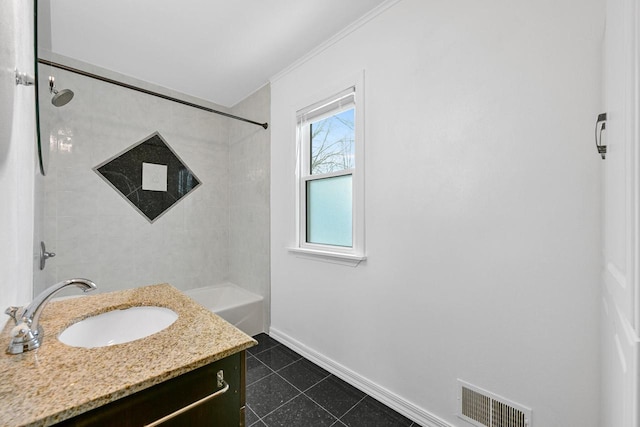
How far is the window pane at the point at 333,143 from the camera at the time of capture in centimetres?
204

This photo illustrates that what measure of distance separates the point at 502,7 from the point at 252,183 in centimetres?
237

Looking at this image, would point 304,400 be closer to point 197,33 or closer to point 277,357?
point 277,357

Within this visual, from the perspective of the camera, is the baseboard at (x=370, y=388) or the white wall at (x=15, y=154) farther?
the baseboard at (x=370, y=388)

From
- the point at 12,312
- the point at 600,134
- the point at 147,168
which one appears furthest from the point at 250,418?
the point at 147,168

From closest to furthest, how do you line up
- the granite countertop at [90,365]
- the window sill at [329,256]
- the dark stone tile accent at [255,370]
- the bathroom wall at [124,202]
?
the granite countertop at [90,365], the window sill at [329,256], the dark stone tile accent at [255,370], the bathroom wall at [124,202]

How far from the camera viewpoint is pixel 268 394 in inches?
70.0

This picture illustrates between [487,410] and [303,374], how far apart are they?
119cm

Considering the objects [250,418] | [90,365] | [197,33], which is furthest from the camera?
[197,33]

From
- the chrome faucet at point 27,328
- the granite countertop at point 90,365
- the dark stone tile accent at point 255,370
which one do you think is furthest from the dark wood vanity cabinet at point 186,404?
the dark stone tile accent at point 255,370

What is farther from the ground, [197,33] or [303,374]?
[197,33]

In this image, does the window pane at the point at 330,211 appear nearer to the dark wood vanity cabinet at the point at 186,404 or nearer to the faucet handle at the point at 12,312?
Result: the dark wood vanity cabinet at the point at 186,404

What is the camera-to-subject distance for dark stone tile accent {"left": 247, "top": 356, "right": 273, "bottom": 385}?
1953 mm

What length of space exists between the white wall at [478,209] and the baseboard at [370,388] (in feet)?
0.05

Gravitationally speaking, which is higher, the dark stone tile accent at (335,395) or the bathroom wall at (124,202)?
the bathroom wall at (124,202)
